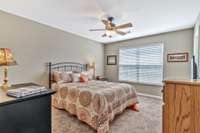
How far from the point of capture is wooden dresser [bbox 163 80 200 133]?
1358mm

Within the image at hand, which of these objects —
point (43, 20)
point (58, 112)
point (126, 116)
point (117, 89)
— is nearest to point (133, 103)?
point (126, 116)

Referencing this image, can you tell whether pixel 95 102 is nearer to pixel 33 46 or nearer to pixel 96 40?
pixel 33 46

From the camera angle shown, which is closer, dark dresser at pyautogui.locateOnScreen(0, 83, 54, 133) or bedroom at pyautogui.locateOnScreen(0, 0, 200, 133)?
dark dresser at pyautogui.locateOnScreen(0, 83, 54, 133)

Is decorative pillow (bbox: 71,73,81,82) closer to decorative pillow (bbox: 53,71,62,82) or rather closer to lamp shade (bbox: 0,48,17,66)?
decorative pillow (bbox: 53,71,62,82)

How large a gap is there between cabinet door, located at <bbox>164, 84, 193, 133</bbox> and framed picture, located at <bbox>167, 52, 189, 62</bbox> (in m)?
3.43

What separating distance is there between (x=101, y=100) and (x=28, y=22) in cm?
330

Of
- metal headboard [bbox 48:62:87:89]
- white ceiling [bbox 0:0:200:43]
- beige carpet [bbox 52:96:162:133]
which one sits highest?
white ceiling [bbox 0:0:200:43]

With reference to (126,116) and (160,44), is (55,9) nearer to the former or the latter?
(126,116)

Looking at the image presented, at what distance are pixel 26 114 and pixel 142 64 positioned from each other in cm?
480

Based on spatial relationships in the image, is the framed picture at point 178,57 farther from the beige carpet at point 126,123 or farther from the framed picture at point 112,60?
the framed picture at point 112,60

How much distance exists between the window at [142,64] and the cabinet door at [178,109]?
358 centimetres

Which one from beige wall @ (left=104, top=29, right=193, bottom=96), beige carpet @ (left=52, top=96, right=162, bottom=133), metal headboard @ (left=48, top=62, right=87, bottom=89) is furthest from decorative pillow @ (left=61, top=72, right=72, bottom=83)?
beige wall @ (left=104, top=29, right=193, bottom=96)

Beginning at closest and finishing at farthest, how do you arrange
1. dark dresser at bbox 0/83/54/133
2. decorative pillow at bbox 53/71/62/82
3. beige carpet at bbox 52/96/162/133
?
dark dresser at bbox 0/83/54/133 < beige carpet at bbox 52/96/162/133 < decorative pillow at bbox 53/71/62/82

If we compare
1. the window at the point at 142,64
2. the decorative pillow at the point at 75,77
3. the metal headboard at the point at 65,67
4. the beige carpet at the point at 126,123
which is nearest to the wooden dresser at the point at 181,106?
the beige carpet at the point at 126,123
